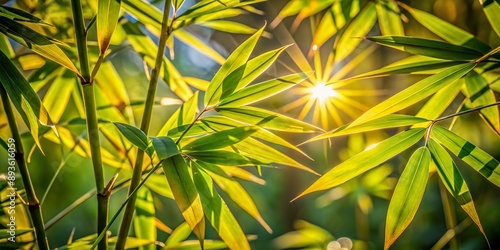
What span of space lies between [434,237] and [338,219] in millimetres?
356

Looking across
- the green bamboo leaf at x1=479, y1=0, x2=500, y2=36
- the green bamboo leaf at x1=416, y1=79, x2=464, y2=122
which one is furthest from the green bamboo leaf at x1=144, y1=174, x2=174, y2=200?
the green bamboo leaf at x1=479, y1=0, x2=500, y2=36

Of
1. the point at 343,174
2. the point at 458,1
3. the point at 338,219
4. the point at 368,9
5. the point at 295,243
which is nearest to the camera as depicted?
the point at 343,174

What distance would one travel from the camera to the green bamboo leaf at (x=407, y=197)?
498mm

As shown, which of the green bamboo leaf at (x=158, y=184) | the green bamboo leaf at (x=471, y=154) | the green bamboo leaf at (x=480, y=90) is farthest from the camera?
the green bamboo leaf at (x=158, y=184)

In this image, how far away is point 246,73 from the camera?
553 millimetres

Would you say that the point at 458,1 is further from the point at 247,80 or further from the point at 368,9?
the point at 247,80

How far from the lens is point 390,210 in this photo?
0.51m

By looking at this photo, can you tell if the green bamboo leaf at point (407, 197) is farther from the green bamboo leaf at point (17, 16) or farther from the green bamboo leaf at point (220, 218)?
the green bamboo leaf at point (17, 16)

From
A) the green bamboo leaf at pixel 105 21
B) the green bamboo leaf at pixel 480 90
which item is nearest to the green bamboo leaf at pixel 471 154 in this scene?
the green bamboo leaf at pixel 480 90

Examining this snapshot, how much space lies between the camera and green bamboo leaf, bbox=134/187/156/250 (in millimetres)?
765

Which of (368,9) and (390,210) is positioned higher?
(368,9)

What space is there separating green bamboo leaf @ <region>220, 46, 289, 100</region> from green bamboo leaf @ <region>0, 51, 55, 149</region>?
0.62 feet

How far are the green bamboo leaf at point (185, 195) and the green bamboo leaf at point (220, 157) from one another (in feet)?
0.17

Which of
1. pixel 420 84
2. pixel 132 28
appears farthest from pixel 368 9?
pixel 132 28
